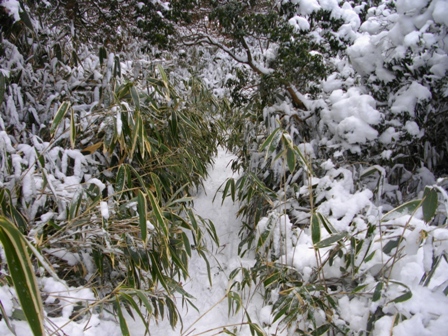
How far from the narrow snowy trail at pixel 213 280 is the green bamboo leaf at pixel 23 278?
0.81 metres

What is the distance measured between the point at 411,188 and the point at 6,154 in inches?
91.0

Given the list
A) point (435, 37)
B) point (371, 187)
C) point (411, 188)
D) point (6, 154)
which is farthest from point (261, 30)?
point (6, 154)

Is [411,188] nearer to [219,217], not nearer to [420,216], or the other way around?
[420,216]

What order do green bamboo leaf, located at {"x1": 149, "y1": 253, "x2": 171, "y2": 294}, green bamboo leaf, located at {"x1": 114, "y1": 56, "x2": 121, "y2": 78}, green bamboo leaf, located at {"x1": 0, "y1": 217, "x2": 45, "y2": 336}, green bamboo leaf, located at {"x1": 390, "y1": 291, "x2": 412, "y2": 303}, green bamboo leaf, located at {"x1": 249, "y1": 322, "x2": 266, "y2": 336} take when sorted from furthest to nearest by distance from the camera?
green bamboo leaf, located at {"x1": 114, "y1": 56, "x2": 121, "y2": 78} < green bamboo leaf, located at {"x1": 149, "y1": 253, "x2": 171, "y2": 294} < green bamboo leaf, located at {"x1": 249, "y1": 322, "x2": 266, "y2": 336} < green bamboo leaf, located at {"x1": 390, "y1": 291, "x2": 412, "y2": 303} < green bamboo leaf, located at {"x1": 0, "y1": 217, "x2": 45, "y2": 336}

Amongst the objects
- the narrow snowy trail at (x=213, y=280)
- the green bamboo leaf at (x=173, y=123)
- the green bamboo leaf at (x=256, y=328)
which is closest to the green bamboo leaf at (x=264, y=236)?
the narrow snowy trail at (x=213, y=280)

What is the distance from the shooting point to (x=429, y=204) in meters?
0.92

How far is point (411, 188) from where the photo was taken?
198cm

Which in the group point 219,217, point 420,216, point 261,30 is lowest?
point 219,217

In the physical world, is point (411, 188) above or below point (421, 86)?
below

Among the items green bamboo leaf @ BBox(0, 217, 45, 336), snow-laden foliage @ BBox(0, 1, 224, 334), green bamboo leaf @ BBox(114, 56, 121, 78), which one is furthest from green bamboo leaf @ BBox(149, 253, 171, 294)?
green bamboo leaf @ BBox(114, 56, 121, 78)

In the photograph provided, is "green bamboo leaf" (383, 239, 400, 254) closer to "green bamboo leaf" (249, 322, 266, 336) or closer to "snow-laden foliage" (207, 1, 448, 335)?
"snow-laden foliage" (207, 1, 448, 335)

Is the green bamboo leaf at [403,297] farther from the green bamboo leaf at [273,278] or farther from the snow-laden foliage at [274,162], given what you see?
the green bamboo leaf at [273,278]

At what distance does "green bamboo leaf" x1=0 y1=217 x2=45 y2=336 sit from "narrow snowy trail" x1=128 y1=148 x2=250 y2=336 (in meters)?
Result: 0.81

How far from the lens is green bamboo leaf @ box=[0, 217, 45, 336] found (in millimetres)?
428
